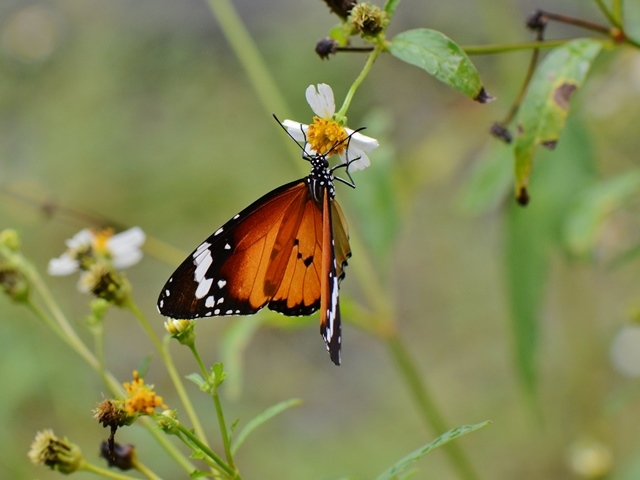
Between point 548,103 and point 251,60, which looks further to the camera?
point 251,60

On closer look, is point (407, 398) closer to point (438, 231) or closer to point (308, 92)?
point (438, 231)

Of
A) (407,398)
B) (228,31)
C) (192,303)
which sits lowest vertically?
(192,303)

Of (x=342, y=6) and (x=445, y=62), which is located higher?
(x=342, y=6)

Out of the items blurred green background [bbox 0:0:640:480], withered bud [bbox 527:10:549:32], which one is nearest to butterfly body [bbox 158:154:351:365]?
withered bud [bbox 527:10:549:32]

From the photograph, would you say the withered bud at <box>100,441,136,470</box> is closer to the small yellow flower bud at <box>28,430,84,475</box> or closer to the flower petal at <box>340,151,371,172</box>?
the small yellow flower bud at <box>28,430,84,475</box>

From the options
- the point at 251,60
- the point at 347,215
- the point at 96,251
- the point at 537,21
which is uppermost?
the point at 347,215

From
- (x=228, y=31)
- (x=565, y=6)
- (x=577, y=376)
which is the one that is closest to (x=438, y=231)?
(x=565, y=6)

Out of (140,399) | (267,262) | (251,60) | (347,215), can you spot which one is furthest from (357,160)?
(347,215)

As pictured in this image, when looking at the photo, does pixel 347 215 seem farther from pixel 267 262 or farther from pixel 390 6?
pixel 390 6
